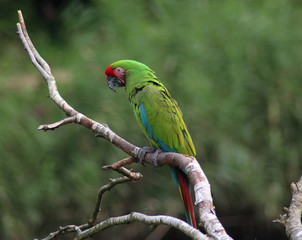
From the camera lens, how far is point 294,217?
1293 mm

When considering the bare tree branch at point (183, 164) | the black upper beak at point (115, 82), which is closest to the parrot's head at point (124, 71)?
the black upper beak at point (115, 82)

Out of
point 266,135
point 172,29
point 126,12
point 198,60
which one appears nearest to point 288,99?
point 266,135

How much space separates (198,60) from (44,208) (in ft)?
5.87

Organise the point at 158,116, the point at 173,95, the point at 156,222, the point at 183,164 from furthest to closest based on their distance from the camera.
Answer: the point at 173,95 → the point at 158,116 → the point at 183,164 → the point at 156,222

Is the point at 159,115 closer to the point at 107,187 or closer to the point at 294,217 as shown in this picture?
the point at 107,187

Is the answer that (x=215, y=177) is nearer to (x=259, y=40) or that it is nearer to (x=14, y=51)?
(x=259, y=40)

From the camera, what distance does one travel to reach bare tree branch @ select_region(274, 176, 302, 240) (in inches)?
47.6

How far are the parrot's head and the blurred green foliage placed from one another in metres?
1.50

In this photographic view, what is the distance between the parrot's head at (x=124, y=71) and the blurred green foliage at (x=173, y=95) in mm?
1498

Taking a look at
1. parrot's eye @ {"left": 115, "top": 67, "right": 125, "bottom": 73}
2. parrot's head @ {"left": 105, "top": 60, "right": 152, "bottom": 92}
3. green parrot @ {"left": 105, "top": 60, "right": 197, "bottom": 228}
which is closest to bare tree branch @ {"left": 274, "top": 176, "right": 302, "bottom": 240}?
green parrot @ {"left": 105, "top": 60, "right": 197, "bottom": 228}

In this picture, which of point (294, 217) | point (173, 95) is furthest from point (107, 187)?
point (173, 95)

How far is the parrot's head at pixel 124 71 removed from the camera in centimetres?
221

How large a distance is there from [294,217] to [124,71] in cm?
121

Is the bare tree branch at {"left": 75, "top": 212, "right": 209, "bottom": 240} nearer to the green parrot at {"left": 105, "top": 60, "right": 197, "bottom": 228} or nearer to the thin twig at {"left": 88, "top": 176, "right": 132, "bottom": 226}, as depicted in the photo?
the thin twig at {"left": 88, "top": 176, "right": 132, "bottom": 226}
